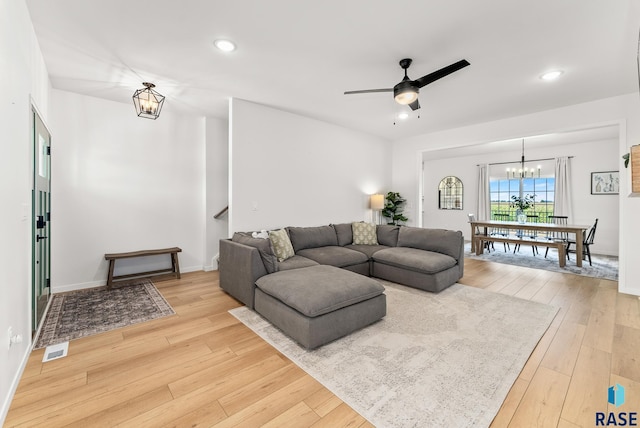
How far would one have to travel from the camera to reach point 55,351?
229 centimetres

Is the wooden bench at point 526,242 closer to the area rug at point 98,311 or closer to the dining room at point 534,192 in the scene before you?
the dining room at point 534,192

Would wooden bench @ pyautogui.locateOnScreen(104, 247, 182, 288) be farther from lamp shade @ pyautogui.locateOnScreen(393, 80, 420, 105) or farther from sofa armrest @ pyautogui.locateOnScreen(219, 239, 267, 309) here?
lamp shade @ pyautogui.locateOnScreen(393, 80, 420, 105)

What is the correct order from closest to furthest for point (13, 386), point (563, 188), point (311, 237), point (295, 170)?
point (13, 386), point (311, 237), point (295, 170), point (563, 188)

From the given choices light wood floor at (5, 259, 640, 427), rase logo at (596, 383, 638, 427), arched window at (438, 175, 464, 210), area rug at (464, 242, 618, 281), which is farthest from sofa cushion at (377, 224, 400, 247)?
arched window at (438, 175, 464, 210)

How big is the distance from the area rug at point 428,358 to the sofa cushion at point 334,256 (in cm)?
93

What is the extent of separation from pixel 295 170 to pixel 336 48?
93.3 inches

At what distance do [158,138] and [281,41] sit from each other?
121 inches

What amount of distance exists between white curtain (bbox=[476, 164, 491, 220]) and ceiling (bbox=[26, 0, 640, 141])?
15.1 feet

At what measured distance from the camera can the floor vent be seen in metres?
2.20

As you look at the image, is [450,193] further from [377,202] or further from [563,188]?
[377,202]

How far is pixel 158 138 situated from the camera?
4547 mm

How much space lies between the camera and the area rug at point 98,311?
8.63ft

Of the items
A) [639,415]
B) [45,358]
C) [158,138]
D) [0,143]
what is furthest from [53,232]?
[639,415]

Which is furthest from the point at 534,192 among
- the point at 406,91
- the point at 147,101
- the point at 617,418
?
the point at 147,101
